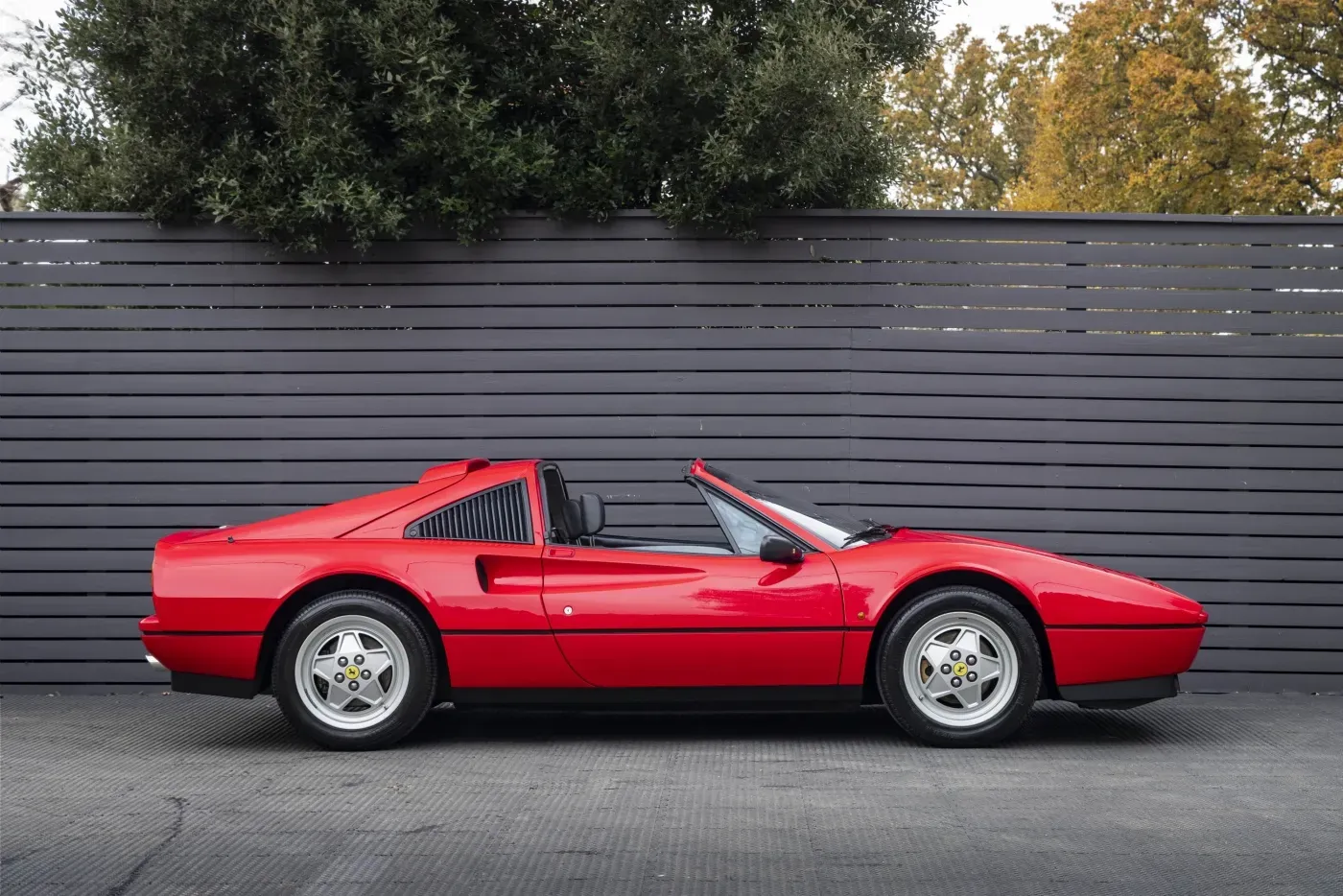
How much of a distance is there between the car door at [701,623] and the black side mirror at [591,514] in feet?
0.93

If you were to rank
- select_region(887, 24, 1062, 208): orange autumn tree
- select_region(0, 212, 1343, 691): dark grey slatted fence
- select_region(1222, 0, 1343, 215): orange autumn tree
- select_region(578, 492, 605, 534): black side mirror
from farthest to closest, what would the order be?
select_region(887, 24, 1062, 208): orange autumn tree
select_region(1222, 0, 1343, 215): orange autumn tree
select_region(0, 212, 1343, 691): dark grey slatted fence
select_region(578, 492, 605, 534): black side mirror

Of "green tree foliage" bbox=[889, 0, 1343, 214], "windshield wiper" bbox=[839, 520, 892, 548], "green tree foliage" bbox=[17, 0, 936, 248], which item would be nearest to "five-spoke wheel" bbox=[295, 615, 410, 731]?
"windshield wiper" bbox=[839, 520, 892, 548]

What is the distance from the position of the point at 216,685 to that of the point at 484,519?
1.40 m

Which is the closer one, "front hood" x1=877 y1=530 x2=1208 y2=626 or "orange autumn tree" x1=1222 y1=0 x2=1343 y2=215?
"front hood" x1=877 y1=530 x2=1208 y2=626

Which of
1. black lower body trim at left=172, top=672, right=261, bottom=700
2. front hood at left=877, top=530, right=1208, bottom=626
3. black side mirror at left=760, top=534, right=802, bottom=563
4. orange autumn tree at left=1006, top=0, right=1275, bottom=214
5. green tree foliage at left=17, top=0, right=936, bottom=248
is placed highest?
orange autumn tree at left=1006, top=0, right=1275, bottom=214

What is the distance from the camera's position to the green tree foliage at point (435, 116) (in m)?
7.82

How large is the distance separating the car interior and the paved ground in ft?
2.93

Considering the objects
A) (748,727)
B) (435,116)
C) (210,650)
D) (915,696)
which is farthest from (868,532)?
(435,116)

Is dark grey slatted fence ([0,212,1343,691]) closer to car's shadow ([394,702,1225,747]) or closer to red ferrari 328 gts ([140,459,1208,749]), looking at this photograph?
car's shadow ([394,702,1225,747])

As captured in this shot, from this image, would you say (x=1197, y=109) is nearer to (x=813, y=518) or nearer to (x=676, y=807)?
(x=813, y=518)

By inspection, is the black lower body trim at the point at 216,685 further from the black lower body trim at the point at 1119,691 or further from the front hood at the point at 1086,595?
the black lower body trim at the point at 1119,691

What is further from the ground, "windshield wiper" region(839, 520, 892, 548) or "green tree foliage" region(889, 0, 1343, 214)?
"green tree foliage" region(889, 0, 1343, 214)

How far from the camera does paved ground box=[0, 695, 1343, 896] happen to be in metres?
3.91

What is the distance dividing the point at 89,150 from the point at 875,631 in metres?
6.42
